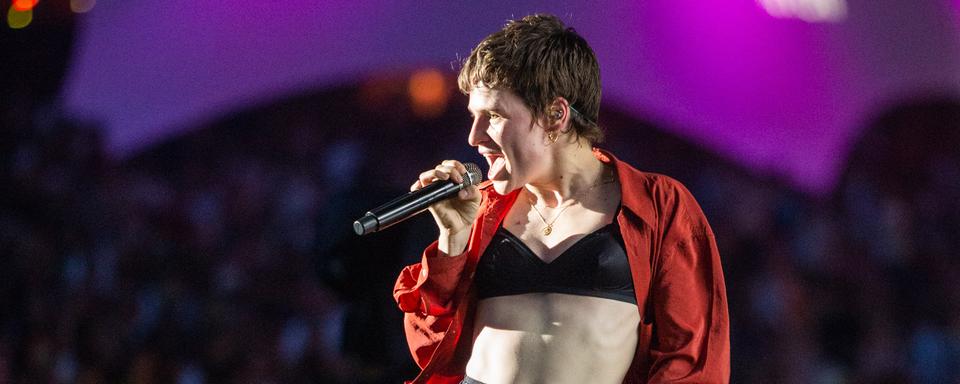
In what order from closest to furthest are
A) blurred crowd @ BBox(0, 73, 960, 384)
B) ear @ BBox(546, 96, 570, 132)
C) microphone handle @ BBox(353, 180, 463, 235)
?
microphone handle @ BBox(353, 180, 463, 235)
ear @ BBox(546, 96, 570, 132)
blurred crowd @ BBox(0, 73, 960, 384)

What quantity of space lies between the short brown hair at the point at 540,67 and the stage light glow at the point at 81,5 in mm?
711

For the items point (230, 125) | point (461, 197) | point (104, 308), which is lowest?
point (104, 308)

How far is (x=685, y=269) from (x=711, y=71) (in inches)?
17.9

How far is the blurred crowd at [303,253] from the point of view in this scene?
176 centimetres

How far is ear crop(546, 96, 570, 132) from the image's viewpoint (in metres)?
1.50

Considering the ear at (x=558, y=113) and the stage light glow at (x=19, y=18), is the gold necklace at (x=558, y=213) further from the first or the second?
the stage light glow at (x=19, y=18)

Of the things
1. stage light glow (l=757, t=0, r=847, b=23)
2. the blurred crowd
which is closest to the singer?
the blurred crowd

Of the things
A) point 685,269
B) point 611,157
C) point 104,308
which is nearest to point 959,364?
point 685,269

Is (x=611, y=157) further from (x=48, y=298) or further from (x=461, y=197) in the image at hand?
(x=48, y=298)

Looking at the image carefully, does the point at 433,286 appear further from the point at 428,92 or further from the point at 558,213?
the point at 428,92

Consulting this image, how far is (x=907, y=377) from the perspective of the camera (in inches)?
69.9

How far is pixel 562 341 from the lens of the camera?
58.4 inches

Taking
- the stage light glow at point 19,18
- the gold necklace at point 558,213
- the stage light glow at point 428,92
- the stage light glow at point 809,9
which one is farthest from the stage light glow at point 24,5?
the stage light glow at point 809,9

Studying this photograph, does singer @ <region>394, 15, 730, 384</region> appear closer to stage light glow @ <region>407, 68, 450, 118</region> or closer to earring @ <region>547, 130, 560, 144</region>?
earring @ <region>547, 130, 560, 144</region>
